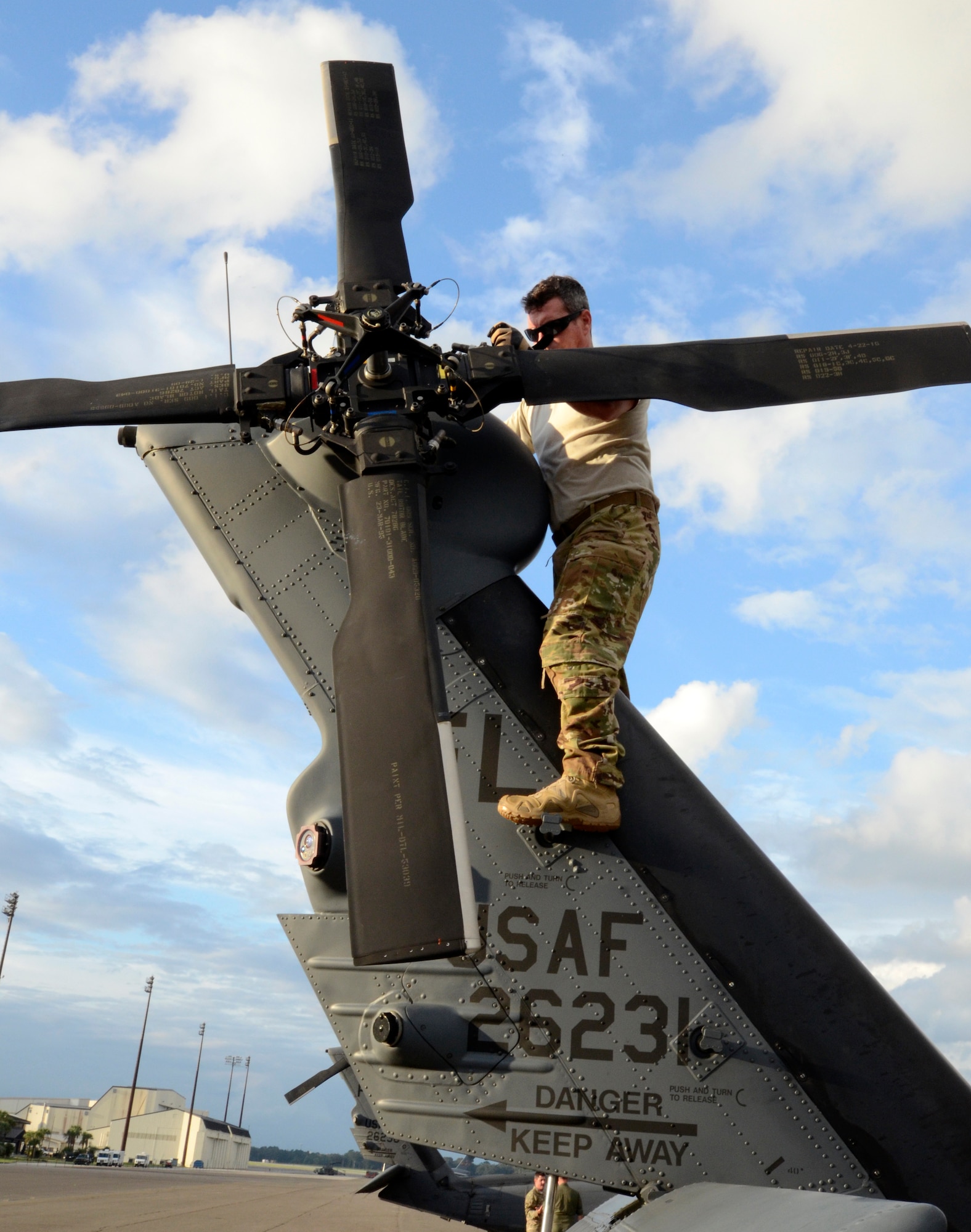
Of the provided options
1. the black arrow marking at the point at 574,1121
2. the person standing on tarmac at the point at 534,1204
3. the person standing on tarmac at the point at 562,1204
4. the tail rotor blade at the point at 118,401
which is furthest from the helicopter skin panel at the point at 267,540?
the person standing on tarmac at the point at 562,1204

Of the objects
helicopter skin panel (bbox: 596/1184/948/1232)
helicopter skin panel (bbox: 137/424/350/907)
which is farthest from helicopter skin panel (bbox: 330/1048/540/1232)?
helicopter skin panel (bbox: 137/424/350/907)

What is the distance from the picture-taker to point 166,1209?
1791 cm

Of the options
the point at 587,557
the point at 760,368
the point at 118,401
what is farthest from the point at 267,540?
the point at 760,368

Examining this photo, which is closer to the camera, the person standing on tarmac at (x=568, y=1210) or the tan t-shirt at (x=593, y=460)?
the tan t-shirt at (x=593, y=460)

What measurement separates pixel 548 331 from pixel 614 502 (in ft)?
2.97

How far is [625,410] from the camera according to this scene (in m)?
4.43

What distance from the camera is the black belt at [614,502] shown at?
4.57 meters

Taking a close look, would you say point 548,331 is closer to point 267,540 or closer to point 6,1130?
point 267,540

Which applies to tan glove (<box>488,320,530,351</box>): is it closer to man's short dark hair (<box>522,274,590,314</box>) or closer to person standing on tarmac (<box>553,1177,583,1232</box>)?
man's short dark hair (<box>522,274,590,314</box>)

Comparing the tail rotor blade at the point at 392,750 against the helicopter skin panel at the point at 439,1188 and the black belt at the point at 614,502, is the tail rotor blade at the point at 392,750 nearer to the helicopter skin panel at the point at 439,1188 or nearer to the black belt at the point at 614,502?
the black belt at the point at 614,502

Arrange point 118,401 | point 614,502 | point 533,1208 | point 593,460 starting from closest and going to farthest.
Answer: point 118,401 → point 614,502 → point 593,460 → point 533,1208

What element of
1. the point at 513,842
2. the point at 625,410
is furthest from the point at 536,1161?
the point at 625,410

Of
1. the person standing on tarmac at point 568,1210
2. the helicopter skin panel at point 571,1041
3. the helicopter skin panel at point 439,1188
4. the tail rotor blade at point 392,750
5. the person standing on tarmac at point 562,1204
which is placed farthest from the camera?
the person standing on tarmac at point 568,1210

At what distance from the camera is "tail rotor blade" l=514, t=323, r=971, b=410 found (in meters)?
3.87
